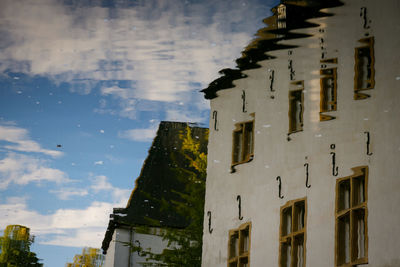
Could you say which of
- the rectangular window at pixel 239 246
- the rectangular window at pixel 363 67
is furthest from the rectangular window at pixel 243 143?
the rectangular window at pixel 363 67

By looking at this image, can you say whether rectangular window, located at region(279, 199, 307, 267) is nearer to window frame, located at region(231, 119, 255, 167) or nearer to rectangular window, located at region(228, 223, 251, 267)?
rectangular window, located at region(228, 223, 251, 267)

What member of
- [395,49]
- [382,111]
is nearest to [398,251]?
[382,111]

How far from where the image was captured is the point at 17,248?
5219cm

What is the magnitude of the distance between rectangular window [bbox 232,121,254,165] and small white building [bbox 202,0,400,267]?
24mm

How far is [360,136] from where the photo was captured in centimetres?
997

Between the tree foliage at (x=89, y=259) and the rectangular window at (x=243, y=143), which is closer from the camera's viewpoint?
the rectangular window at (x=243, y=143)

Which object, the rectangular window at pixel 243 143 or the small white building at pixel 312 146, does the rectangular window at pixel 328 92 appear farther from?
the rectangular window at pixel 243 143

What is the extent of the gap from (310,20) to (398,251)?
4860mm

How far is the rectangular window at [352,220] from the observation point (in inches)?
380

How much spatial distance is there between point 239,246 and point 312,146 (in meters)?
3.17

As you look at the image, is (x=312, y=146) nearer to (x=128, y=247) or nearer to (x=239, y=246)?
→ (x=239, y=246)

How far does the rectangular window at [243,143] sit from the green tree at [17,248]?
39318 mm

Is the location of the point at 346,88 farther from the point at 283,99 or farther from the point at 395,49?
the point at 283,99

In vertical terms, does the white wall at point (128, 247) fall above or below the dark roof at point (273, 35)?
below
